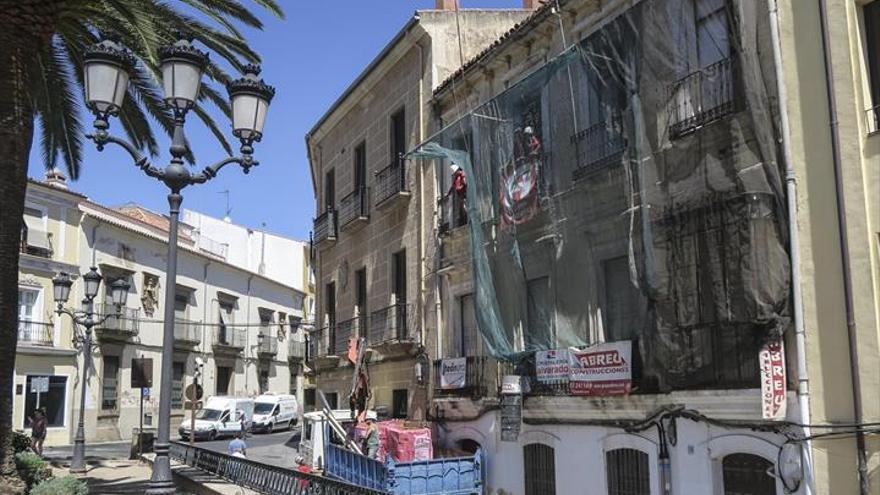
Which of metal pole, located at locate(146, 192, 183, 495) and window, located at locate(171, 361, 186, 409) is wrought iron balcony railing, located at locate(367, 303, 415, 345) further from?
window, located at locate(171, 361, 186, 409)

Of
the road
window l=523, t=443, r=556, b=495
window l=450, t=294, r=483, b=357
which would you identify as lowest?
the road

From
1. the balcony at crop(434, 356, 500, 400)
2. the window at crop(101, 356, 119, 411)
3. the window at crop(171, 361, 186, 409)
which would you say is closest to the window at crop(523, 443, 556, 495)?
the balcony at crop(434, 356, 500, 400)

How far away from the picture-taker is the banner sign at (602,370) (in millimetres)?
10852

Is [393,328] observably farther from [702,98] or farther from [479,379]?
[702,98]

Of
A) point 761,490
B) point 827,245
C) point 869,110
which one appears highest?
point 869,110

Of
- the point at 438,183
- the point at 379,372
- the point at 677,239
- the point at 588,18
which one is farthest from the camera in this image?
the point at 379,372

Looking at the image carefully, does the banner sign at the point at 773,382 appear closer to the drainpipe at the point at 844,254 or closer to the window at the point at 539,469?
the drainpipe at the point at 844,254

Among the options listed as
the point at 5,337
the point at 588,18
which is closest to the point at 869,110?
the point at 588,18

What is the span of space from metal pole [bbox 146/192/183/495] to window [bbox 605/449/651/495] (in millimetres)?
6302

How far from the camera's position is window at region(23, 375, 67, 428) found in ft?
102

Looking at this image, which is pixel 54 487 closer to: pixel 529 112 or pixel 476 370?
pixel 476 370

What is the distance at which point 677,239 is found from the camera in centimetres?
988

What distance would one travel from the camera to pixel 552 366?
486 inches

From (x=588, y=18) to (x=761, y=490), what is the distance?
7.32m
